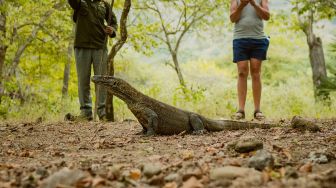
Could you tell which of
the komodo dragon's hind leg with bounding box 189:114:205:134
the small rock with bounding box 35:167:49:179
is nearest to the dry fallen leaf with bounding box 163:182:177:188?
the small rock with bounding box 35:167:49:179

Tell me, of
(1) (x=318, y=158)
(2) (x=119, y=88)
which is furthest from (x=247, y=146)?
(2) (x=119, y=88)

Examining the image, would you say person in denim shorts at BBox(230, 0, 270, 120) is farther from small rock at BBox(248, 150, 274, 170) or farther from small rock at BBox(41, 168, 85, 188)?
small rock at BBox(41, 168, 85, 188)

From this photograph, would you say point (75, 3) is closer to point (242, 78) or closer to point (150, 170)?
point (242, 78)

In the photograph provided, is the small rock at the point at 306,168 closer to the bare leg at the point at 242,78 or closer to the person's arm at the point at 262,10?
the bare leg at the point at 242,78

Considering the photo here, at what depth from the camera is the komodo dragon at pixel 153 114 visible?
4695 millimetres

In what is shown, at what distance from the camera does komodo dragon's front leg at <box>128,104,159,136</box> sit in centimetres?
464

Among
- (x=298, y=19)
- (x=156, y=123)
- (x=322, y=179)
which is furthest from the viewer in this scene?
(x=298, y=19)

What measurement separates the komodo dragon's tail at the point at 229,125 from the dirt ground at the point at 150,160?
302mm

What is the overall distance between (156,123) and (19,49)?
764 cm

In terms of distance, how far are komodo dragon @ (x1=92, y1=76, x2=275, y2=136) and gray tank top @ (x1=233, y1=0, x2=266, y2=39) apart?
187 centimetres

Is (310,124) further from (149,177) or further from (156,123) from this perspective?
(149,177)

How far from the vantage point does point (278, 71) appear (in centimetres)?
3019

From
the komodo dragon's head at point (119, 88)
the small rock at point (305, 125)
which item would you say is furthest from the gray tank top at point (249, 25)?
the komodo dragon's head at point (119, 88)

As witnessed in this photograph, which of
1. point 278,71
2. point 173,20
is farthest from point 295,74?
point 173,20
